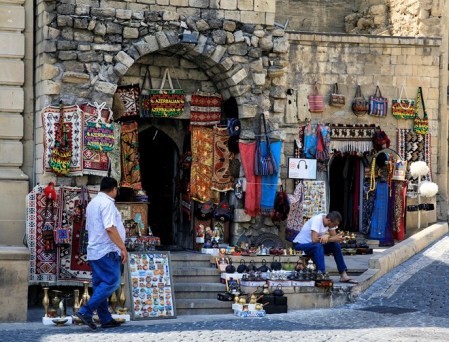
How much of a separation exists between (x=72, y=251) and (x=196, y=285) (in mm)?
1855

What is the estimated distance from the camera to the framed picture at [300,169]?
1772cm

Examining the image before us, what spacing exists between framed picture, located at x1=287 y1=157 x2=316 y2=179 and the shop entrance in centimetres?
208

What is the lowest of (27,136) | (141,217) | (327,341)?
(327,341)

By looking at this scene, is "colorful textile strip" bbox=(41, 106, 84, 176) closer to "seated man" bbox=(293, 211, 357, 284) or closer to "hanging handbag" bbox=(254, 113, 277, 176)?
"hanging handbag" bbox=(254, 113, 277, 176)

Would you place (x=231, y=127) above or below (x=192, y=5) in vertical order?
below

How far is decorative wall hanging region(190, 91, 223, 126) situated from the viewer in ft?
52.1

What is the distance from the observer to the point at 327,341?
34.9 feet

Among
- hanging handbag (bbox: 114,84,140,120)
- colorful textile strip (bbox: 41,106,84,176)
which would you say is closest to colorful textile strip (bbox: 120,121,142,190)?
hanging handbag (bbox: 114,84,140,120)

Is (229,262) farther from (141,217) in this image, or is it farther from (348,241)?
(348,241)

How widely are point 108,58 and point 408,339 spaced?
6.15m

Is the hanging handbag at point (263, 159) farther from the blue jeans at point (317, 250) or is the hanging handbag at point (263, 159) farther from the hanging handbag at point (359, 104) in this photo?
the hanging handbag at point (359, 104)

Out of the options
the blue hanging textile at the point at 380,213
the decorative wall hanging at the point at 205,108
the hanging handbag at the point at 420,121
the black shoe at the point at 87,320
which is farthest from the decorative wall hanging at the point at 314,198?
the black shoe at the point at 87,320

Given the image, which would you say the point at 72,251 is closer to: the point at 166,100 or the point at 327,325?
the point at 166,100

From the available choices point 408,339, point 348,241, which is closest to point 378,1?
point 348,241
